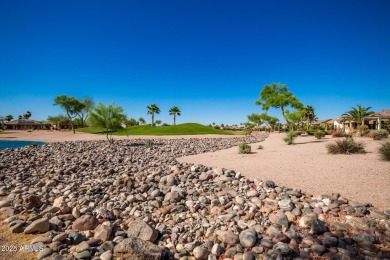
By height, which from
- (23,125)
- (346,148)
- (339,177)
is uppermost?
(23,125)

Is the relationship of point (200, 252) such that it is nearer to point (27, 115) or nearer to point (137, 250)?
point (137, 250)

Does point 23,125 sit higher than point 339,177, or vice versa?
point 23,125

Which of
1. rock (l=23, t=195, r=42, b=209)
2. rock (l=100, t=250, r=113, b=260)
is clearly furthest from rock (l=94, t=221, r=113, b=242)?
rock (l=23, t=195, r=42, b=209)

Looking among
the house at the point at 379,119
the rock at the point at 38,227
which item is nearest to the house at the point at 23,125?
the rock at the point at 38,227

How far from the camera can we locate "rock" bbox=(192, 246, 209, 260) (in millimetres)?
4082

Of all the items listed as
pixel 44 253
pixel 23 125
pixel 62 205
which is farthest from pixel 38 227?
pixel 23 125

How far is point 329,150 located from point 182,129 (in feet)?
167

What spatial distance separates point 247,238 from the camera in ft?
14.4

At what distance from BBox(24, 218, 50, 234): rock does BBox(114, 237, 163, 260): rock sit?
2199 millimetres

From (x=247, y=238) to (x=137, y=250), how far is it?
2158 mm

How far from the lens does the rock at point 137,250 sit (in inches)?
149

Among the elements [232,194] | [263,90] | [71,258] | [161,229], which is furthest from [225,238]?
[263,90]

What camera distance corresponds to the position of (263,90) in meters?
40.3

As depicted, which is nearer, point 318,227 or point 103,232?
point 318,227
